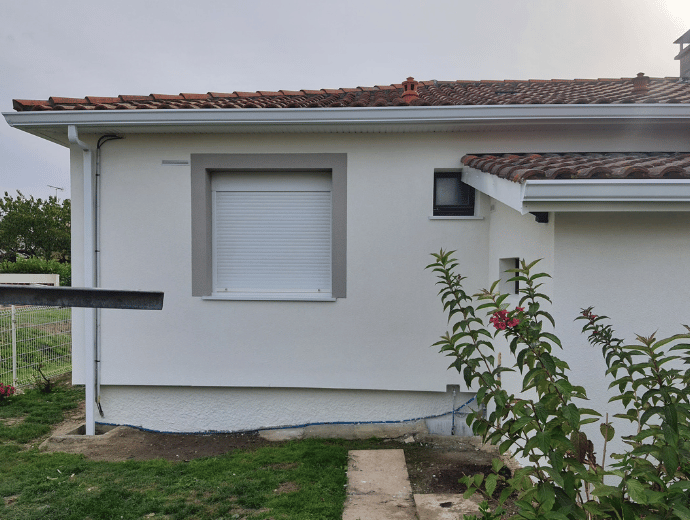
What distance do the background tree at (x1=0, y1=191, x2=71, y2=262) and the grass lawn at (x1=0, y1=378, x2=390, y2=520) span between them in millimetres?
31653

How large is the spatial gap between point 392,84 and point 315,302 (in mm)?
4658

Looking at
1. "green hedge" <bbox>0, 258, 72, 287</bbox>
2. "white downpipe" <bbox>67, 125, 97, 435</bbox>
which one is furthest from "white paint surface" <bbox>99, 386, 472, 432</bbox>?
"green hedge" <bbox>0, 258, 72, 287</bbox>

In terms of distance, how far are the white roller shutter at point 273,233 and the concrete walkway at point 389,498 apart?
2140 mm

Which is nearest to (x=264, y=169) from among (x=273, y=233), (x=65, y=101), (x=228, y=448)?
(x=273, y=233)

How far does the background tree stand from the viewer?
103 feet

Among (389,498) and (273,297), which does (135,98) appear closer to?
(273,297)

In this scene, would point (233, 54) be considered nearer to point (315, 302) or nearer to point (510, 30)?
point (510, 30)

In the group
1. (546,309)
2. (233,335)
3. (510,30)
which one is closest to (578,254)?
(546,309)

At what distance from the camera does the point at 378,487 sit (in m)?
4.21

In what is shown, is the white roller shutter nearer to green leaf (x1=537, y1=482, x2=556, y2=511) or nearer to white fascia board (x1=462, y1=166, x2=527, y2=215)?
white fascia board (x1=462, y1=166, x2=527, y2=215)

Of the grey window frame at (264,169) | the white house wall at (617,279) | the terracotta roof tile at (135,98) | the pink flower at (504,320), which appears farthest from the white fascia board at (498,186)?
the terracotta roof tile at (135,98)

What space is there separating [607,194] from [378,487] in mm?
3143

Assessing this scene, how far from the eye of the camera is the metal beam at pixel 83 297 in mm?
1277

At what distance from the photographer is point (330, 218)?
19.4 ft
